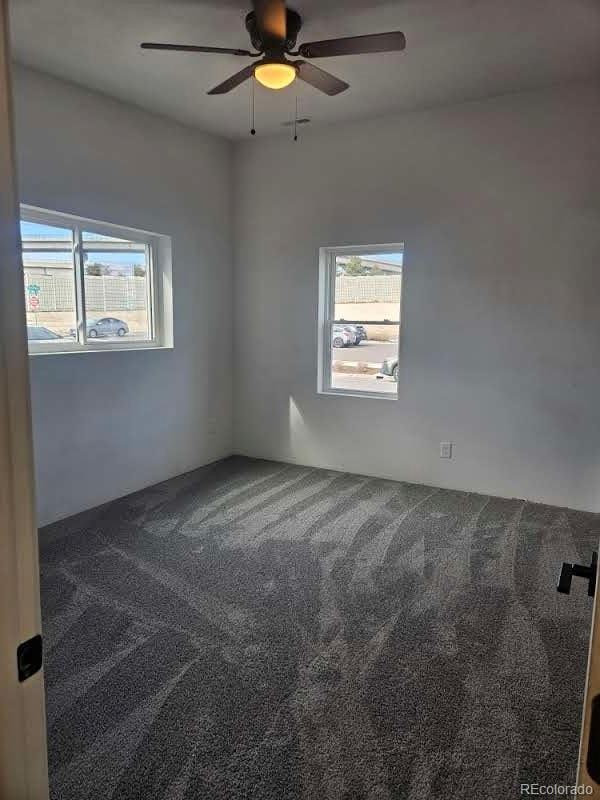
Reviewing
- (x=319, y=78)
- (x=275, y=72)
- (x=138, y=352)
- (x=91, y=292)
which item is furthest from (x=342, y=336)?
(x=275, y=72)

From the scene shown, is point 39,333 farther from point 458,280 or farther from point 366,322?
point 458,280

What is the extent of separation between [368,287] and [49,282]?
8.35 ft

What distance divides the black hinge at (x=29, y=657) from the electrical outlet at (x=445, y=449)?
3917mm

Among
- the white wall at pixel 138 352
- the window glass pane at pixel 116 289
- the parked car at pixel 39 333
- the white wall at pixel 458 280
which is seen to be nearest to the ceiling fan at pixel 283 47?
the white wall at pixel 138 352

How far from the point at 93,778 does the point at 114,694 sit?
0.37m

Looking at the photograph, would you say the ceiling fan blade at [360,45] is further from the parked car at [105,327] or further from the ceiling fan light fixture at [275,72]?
the parked car at [105,327]

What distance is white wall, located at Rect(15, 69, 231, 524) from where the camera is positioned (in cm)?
348

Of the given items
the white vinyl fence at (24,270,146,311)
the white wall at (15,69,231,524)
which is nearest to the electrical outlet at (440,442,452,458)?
the white wall at (15,69,231,524)

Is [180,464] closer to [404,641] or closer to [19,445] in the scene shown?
[404,641]

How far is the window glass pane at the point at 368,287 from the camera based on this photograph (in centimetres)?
448

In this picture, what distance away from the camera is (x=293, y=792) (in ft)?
5.33

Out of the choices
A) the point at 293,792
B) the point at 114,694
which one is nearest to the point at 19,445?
the point at 293,792

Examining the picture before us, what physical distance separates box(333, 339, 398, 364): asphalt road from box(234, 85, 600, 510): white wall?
191 millimetres

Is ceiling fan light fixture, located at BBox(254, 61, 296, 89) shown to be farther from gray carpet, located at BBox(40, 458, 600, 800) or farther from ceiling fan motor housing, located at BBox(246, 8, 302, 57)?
gray carpet, located at BBox(40, 458, 600, 800)
